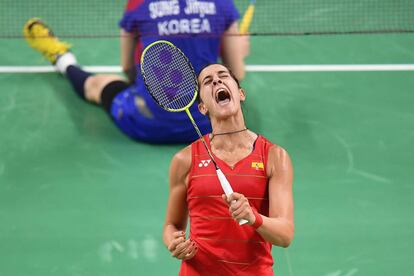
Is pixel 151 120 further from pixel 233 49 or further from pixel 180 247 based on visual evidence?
pixel 180 247

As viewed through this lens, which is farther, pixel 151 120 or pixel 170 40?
pixel 151 120

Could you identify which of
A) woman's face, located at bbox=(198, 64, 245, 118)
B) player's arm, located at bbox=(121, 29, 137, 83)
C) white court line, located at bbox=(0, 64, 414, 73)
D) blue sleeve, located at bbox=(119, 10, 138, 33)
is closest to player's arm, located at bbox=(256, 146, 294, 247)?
woman's face, located at bbox=(198, 64, 245, 118)

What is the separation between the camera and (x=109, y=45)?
24.7ft

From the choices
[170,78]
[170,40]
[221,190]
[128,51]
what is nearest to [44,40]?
[128,51]

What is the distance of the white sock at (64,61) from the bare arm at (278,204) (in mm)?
3775

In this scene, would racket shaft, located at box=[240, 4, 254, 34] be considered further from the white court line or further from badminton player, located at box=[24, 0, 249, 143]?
badminton player, located at box=[24, 0, 249, 143]

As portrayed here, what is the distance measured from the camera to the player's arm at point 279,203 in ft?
10.9

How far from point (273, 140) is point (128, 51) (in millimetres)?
1433

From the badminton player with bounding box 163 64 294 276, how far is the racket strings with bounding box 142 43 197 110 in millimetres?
222

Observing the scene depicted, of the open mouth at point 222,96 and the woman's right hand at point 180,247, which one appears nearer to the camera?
the woman's right hand at point 180,247

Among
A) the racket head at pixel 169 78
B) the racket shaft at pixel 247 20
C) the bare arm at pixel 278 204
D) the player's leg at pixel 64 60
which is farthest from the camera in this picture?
the racket shaft at pixel 247 20

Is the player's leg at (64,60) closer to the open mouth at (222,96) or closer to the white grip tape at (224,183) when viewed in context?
the open mouth at (222,96)

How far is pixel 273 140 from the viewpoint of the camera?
6203 millimetres

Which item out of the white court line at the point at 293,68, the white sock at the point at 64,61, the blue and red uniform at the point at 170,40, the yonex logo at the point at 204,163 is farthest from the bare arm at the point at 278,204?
the white sock at the point at 64,61
